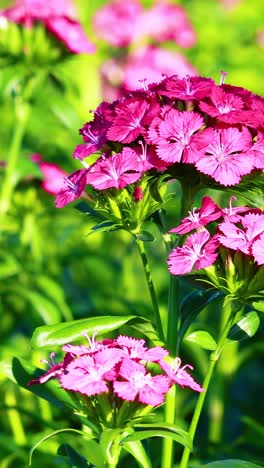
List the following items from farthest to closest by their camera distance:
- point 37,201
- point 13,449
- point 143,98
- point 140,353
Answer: point 37,201 → point 13,449 → point 143,98 → point 140,353

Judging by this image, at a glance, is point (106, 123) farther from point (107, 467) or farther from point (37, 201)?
point (37, 201)

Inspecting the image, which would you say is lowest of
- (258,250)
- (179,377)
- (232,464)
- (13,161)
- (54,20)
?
(232,464)

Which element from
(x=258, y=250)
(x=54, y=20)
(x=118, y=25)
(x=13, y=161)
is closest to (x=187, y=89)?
(x=258, y=250)

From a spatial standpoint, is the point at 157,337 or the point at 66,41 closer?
the point at 157,337

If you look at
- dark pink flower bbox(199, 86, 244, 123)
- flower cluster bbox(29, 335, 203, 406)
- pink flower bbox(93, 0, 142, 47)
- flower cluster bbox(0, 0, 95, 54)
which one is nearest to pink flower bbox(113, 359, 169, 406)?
flower cluster bbox(29, 335, 203, 406)

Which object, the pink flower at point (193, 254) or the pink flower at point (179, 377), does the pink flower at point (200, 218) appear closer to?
the pink flower at point (193, 254)

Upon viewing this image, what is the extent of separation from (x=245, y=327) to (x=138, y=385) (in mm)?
357

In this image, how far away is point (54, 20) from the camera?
254 cm

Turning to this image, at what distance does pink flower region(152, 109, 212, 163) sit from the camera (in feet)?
4.61

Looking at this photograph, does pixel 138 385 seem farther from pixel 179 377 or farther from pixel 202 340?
pixel 202 340

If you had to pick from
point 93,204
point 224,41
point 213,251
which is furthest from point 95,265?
point 224,41

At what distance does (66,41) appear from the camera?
2.53 m

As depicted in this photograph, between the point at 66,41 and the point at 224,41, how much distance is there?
4499mm

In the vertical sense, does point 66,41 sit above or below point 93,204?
above
